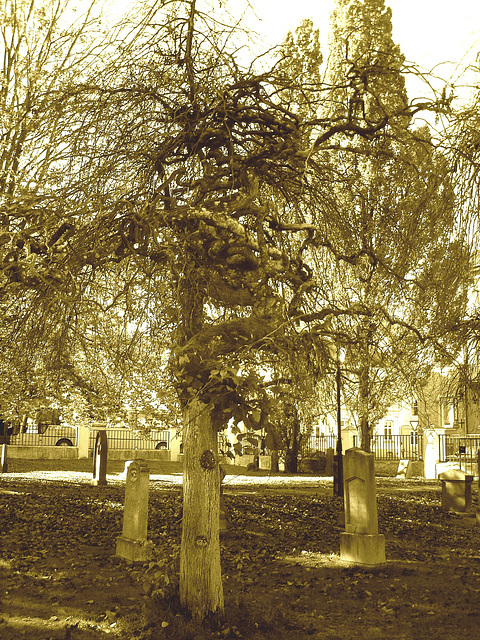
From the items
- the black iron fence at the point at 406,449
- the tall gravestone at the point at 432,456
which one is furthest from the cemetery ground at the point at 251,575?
the black iron fence at the point at 406,449

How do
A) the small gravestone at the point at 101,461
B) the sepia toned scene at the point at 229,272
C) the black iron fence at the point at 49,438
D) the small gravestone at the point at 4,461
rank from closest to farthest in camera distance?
the sepia toned scene at the point at 229,272, the small gravestone at the point at 101,461, the small gravestone at the point at 4,461, the black iron fence at the point at 49,438

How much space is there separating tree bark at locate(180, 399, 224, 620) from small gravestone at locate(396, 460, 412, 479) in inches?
777

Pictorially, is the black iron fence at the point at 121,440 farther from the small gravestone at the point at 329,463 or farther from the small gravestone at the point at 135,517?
the small gravestone at the point at 135,517

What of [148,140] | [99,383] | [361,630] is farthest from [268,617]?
[99,383]

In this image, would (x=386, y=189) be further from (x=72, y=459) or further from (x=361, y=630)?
(x=72, y=459)

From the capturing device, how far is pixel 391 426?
47.2 meters

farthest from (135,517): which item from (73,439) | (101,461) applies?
(73,439)

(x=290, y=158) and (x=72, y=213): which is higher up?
(x=290, y=158)

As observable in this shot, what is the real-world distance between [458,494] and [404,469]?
1069 centimetres

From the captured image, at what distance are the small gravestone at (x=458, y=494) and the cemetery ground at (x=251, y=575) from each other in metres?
0.54

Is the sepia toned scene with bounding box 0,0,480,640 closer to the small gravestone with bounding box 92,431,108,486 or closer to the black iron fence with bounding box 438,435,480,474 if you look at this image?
the small gravestone with bounding box 92,431,108,486

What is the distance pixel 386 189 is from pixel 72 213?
11.2 feet

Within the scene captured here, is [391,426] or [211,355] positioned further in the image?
[391,426]

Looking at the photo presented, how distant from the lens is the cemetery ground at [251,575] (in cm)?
645
